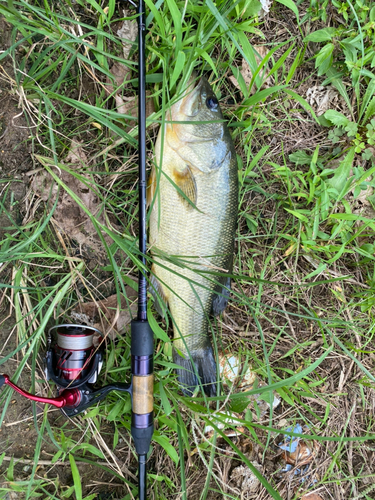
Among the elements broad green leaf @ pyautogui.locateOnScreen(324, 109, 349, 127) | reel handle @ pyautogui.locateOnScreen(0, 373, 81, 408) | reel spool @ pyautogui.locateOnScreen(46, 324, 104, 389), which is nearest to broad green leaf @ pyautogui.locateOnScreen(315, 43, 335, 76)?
broad green leaf @ pyautogui.locateOnScreen(324, 109, 349, 127)

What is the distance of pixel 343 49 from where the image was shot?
2.24 meters

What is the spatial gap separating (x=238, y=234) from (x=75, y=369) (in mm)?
1289

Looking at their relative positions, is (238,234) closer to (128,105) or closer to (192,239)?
(192,239)

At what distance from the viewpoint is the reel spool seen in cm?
181

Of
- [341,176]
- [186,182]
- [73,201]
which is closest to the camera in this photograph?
[186,182]

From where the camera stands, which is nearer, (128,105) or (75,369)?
(75,369)

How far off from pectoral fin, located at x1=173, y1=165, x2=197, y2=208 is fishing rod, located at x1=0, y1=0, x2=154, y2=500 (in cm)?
27

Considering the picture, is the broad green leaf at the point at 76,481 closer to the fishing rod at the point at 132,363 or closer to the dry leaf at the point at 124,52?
the fishing rod at the point at 132,363

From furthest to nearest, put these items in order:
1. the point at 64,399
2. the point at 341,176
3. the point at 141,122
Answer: the point at 341,176
the point at 64,399
the point at 141,122

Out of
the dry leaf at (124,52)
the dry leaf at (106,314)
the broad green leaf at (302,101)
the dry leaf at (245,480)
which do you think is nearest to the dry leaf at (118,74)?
the dry leaf at (124,52)

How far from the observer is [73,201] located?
2.01 meters

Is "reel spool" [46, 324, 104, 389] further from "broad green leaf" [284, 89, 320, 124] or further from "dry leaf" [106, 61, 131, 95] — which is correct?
"broad green leaf" [284, 89, 320, 124]

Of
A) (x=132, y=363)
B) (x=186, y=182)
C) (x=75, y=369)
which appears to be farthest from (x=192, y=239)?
(x=75, y=369)

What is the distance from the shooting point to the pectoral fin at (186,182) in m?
1.88
